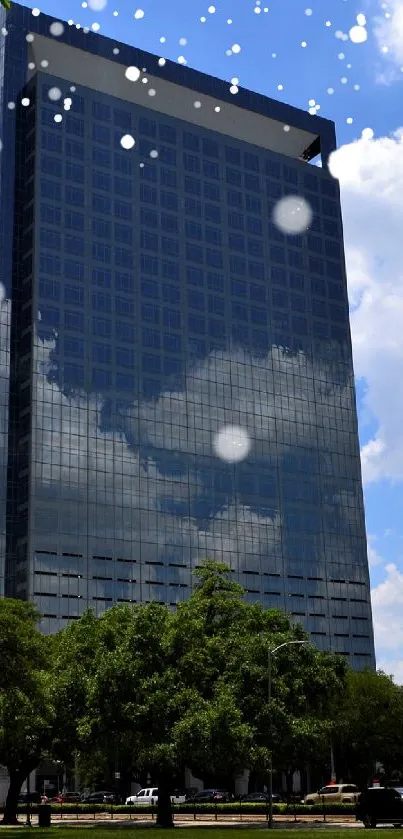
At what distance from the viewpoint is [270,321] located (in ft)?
559

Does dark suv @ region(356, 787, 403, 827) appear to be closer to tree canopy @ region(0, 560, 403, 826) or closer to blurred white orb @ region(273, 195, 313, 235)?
tree canopy @ region(0, 560, 403, 826)

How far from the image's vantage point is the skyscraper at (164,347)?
14088 centimetres

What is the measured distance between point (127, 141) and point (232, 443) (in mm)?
49319

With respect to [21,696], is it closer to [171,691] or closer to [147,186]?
[171,691]

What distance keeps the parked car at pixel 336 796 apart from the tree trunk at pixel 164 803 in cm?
2954

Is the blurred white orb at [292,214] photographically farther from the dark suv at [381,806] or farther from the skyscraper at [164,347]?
the dark suv at [381,806]

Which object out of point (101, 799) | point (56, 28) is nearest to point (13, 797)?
point (101, 799)

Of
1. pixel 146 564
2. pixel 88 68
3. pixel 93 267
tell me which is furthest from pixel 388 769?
pixel 88 68

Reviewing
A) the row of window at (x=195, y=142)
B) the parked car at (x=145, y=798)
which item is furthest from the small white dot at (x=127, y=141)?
the parked car at (x=145, y=798)

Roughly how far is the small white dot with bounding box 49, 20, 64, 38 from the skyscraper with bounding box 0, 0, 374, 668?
0.35 meters

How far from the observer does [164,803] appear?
5947 cm

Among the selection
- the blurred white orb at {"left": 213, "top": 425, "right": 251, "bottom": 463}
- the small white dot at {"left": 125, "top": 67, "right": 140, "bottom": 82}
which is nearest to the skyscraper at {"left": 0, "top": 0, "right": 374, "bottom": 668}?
the blurred white orb at {"left": 213, "top": 425, "right": 251, "bottom": 463}

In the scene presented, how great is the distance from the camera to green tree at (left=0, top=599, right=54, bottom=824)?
46.0m

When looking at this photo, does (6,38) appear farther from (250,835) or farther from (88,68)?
(250,835)
